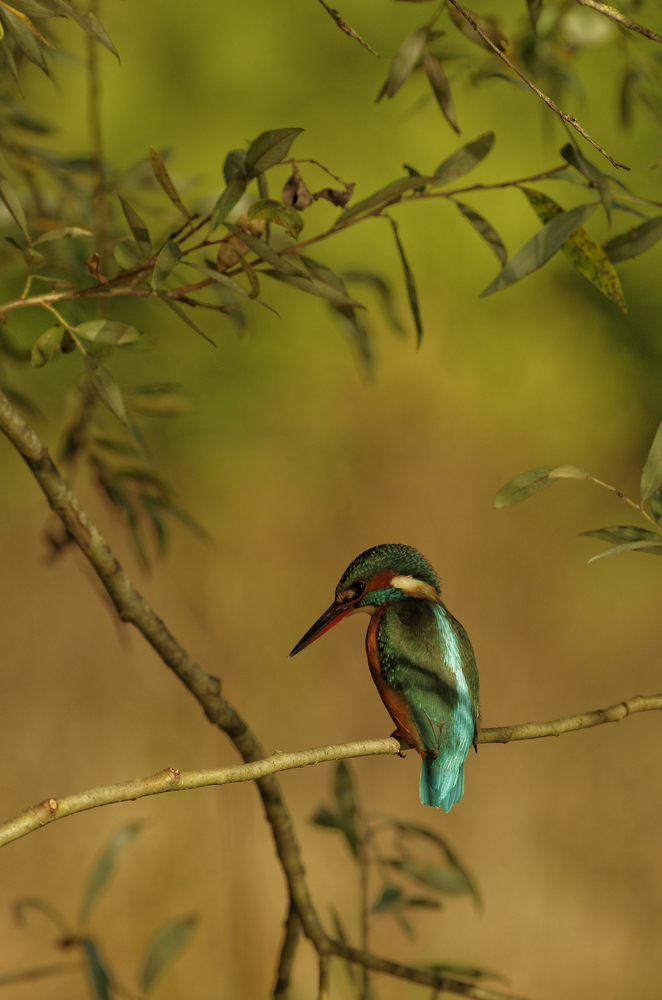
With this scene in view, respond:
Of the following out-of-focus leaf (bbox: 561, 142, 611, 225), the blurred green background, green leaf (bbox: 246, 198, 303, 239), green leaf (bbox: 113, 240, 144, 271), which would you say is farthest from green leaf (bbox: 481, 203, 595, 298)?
the blurred green background

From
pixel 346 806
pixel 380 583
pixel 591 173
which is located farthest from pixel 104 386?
pixel 346 806

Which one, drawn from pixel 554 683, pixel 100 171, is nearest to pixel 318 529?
pixel 554 683

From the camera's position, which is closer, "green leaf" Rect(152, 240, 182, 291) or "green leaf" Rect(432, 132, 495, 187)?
"green leaf" Rect(152, 240, 182, 291)

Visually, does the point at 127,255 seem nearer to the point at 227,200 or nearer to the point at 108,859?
the point at 227,200

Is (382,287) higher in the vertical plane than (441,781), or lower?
higher

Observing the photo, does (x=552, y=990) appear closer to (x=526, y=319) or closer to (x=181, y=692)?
(x=181, y=692)

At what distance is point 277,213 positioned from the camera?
542 millimetres

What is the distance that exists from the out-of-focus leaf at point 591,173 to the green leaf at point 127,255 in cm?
30

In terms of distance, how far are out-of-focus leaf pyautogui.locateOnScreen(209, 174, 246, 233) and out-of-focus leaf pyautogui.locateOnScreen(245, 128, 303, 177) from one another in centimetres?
1

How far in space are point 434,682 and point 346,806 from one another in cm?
34

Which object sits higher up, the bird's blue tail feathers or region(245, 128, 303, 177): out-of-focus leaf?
region(245, 128, 303, 177): out-of-focus leaf

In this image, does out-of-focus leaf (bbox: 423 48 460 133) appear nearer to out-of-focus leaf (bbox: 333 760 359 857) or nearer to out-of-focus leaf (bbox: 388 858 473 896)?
out-of-focus leaf (bbox: 333 760 359 857)

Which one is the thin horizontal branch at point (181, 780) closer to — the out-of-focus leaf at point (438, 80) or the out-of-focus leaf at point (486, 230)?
the out-of-focus leaf at point (486, 230)

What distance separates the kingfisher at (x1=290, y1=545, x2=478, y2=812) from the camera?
2.06 feet
